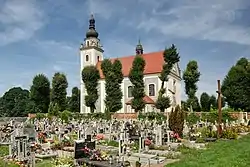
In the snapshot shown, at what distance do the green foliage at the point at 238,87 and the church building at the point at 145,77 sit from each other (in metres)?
7.57

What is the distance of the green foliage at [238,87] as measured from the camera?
46750 mm

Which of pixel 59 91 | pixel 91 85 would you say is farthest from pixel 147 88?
pixel 59 91

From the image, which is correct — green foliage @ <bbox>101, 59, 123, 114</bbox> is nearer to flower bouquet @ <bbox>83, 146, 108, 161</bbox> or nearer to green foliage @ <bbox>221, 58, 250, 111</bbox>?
green foliage @ <bbox>221, 58, 250, 111</bbox>

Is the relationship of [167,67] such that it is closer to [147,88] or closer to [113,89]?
[113,89]

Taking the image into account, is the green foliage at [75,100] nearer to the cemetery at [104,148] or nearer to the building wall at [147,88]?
the building wall at [147,88]

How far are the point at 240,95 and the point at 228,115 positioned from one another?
13.8 meters

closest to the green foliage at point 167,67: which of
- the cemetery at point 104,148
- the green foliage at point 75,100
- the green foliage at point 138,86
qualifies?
the green foliage at point 138,86

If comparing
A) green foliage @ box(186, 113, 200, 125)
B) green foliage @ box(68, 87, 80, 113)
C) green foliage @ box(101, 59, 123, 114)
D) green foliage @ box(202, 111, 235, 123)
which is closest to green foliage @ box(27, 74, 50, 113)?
green foliage @ box(68, 87, 80, 113)

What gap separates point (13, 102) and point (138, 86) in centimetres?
4267

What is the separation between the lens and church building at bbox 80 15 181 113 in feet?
159

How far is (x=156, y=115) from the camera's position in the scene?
36.9 meters

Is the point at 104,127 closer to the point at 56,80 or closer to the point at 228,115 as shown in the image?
the point at 228,115

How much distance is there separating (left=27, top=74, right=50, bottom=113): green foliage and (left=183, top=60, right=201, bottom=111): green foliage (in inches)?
888

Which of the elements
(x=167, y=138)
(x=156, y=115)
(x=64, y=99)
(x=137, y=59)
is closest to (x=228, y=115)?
(x=156, y=115)
